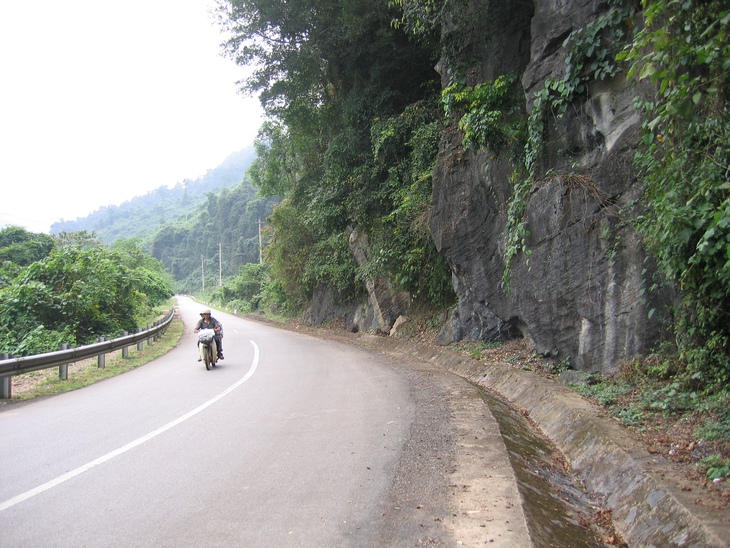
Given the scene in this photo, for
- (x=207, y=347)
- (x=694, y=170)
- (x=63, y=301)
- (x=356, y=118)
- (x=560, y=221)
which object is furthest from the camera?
(x=356, y=118)

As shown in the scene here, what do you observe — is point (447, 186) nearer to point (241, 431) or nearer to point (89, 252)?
point (241, 431)

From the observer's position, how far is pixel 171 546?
3.44 m

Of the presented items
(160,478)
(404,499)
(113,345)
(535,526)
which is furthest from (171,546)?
(113,345)

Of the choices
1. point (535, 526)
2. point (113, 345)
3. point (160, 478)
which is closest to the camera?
point (535, 526)

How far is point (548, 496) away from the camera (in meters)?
4.50

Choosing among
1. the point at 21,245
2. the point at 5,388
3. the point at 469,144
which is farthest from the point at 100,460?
the point at 21,245

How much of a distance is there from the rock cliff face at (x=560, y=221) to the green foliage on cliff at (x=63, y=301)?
1231 cm

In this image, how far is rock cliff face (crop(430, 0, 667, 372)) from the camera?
7461 mm

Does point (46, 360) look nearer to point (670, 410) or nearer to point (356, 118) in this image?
point (670, 410)

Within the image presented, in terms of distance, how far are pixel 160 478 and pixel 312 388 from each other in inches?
188

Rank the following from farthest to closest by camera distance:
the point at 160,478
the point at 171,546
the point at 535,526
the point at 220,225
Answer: the point at 220,225 → the point at 160,478 → the point at 535,526 → the point at 171,546

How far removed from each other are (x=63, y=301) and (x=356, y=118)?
12382 millimetres

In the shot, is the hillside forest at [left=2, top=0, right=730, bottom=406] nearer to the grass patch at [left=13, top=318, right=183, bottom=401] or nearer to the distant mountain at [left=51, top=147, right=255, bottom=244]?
the grass patch at [left=13, top=318, right=183, bottom=401]

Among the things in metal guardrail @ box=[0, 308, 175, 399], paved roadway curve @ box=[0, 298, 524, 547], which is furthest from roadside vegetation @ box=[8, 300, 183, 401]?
paved roadway curve @ box=[0, 298, 524, 547]
